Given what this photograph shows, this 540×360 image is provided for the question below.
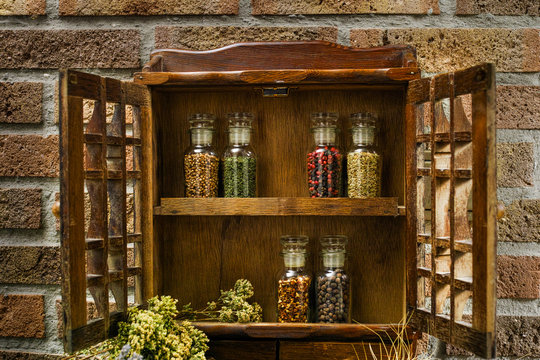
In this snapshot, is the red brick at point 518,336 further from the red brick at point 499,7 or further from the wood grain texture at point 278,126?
the red brick at point 499,7

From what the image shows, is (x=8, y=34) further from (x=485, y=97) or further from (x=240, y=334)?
(x=485, y=97)

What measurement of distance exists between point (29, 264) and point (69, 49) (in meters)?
0.49

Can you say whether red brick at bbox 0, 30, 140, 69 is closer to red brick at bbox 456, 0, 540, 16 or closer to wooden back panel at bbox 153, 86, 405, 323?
wooden back panel at bbox 153, 86, 405, 323

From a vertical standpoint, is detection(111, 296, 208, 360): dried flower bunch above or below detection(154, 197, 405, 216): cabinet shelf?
below

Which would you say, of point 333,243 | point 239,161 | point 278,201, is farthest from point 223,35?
point 333,243

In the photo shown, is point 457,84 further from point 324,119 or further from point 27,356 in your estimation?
point 27,356

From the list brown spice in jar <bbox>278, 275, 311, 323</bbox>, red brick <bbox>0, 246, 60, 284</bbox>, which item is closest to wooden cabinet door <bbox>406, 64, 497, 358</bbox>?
brown spice in jar <bbox>278, 275, 311, 323</bbox>

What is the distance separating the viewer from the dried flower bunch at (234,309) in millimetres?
1090

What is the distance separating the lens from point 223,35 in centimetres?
122

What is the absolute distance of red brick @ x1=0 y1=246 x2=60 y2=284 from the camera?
1229mm

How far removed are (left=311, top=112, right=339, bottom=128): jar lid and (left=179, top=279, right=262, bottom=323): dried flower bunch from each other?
1.17ft

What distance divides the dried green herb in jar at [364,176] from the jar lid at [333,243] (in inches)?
3.5

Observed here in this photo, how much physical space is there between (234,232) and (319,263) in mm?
198

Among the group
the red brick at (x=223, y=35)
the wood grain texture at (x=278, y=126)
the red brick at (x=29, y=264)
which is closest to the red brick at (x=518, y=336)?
the wood grain texture at (x=278, y=126)
